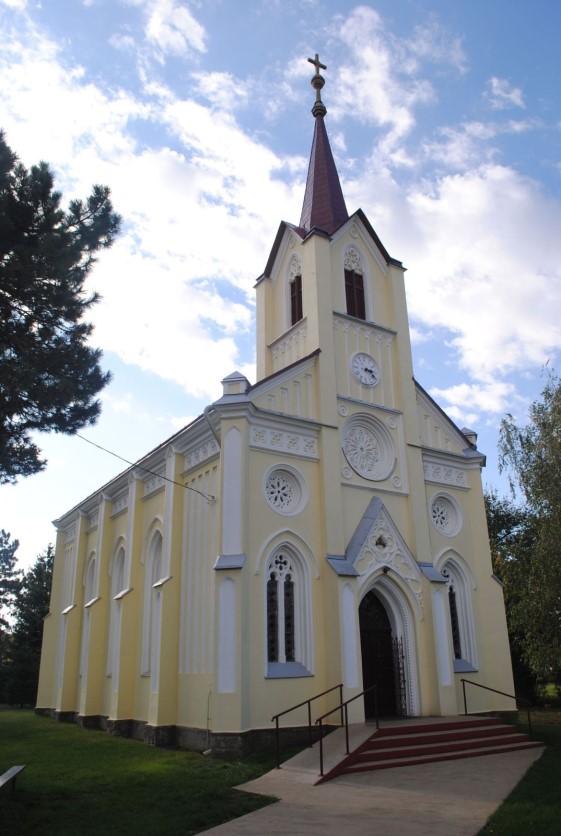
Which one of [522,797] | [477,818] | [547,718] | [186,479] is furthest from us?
[547,718]

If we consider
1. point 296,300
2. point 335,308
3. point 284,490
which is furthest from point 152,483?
point 335,308

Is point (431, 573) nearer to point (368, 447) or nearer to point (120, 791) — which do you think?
point (368, 447)

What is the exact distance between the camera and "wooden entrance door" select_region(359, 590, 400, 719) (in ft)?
60.3

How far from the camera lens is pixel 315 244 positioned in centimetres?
2145

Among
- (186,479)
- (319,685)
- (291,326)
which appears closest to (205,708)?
(319,685)

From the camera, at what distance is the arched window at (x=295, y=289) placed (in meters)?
22.9

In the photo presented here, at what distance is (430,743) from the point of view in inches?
593

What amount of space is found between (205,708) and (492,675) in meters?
9.21

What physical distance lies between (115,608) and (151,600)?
2.90m

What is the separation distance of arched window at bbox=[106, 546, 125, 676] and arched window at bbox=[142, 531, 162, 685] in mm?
928

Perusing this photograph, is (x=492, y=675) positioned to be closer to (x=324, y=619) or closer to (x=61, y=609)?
(x=324, y=619)

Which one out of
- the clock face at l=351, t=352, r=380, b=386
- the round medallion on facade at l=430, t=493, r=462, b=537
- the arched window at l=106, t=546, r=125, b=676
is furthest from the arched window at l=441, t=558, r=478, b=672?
the arched window at l=106, t=546, r=125, b=676

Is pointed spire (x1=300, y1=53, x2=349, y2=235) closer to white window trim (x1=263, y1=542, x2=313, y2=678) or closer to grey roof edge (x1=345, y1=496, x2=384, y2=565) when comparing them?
grey roof edge (x1=345, y1=496, x2=384, y2=565)

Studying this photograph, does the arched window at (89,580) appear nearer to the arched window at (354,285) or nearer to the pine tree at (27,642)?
the pine tree at (27,642)
